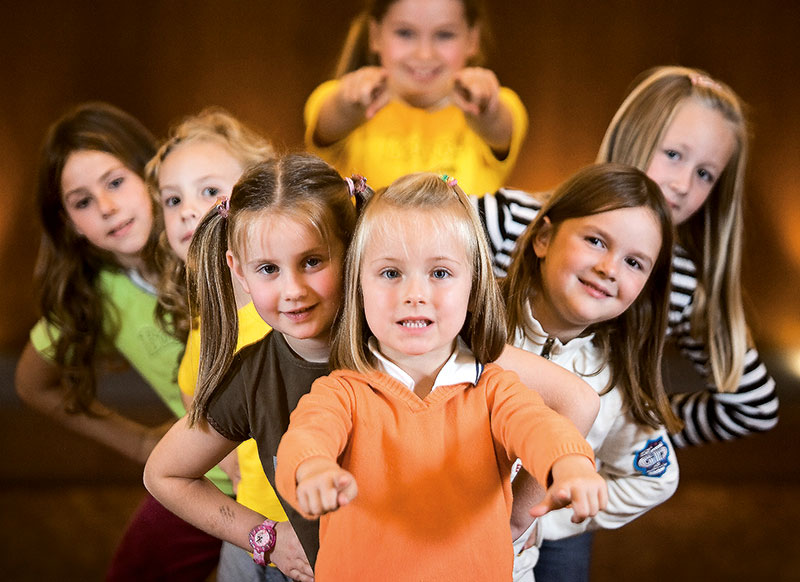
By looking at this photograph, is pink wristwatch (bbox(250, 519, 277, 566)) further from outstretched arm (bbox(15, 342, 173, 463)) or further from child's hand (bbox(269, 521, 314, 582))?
outstretched arm (bbox(15, 342, 173, 463))

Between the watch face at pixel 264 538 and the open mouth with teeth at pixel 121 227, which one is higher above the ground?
the open mouth with teeth at pixel 121 227

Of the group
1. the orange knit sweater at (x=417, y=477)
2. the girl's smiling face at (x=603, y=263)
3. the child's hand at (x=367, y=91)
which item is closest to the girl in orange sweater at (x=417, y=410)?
the orange knit sweater at (x=417, y=477)

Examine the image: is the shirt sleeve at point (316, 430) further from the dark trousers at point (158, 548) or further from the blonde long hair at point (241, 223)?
the dark trousers at point (158, 548)

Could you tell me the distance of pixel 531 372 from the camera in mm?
819

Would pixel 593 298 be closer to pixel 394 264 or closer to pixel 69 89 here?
pixel 394 264

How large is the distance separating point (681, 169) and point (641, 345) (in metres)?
0.37

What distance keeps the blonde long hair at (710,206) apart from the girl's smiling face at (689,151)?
1cm

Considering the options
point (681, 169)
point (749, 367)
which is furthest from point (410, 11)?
point (749, 367)

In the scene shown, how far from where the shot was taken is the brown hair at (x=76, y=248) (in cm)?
126

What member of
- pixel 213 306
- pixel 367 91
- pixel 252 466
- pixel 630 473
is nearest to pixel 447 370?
pixel 213 306

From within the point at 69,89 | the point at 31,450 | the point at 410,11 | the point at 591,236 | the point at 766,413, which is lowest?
the point at 31,450

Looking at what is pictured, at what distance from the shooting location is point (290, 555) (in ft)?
2.88

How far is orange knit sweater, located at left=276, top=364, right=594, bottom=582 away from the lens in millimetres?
719

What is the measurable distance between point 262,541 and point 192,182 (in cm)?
48
